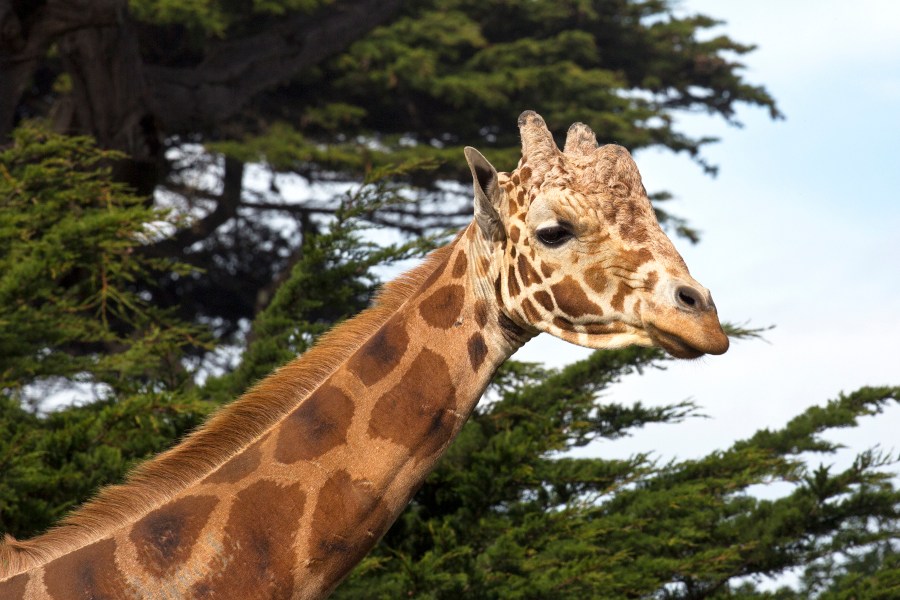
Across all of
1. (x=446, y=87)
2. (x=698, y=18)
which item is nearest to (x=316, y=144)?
(x=446, y=87)

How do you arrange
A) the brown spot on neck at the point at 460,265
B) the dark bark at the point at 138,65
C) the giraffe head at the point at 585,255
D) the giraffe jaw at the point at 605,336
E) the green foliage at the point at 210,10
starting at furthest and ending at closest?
1. the green foliage at the point at 210,10
2. the dark bark at the point at 138,65
3. the brown spot on neck at the point at 460,265
4. the giraffe jaw at the point at 605,336
5. the giraffe head at the point at 585,255

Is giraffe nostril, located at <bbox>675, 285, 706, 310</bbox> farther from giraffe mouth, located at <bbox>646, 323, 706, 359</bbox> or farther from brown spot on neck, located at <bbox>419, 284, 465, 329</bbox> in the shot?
brown spot on neck, located at <bbox>419, 284, 465, 329</bbox>

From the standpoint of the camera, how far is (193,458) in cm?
407

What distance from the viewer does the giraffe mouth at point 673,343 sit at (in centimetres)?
371

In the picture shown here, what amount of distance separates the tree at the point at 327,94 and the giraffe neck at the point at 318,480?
37.2ft

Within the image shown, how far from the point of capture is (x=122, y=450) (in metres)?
7.79

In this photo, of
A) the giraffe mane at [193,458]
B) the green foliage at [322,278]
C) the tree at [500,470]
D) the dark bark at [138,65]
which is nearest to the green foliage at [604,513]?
the tree at [500,470]

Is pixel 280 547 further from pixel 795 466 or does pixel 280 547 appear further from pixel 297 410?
pixel 795 466

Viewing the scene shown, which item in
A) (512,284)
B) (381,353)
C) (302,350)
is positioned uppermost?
(512,284)

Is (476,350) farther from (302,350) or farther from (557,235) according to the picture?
(302,350)

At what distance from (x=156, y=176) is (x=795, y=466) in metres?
8.98

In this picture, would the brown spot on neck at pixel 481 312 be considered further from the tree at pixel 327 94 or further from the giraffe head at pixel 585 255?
the tree at pixel 327 94

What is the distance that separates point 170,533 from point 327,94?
16897mm

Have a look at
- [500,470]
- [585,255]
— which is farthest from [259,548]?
[500,470]
